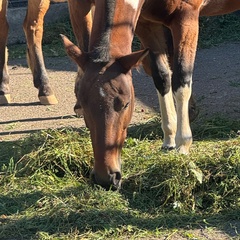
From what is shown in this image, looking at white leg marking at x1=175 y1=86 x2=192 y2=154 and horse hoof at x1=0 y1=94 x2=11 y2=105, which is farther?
horse hoof at x1=0 y1=94 x2=11 y2=105

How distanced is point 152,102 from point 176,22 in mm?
2103

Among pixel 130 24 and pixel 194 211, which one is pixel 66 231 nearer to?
pixel 194 211

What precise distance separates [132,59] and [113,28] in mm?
305

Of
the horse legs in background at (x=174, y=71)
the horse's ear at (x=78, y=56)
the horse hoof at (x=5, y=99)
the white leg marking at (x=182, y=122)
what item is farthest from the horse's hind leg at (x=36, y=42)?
the horse's ear at (x=78, y=56)

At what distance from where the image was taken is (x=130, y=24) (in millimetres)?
4863

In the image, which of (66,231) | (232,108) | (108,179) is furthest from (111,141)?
(232,108)

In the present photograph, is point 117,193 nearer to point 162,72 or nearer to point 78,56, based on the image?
point 78,56

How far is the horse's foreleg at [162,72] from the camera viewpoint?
5820 millimetres

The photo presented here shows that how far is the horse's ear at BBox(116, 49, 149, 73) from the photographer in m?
4.54

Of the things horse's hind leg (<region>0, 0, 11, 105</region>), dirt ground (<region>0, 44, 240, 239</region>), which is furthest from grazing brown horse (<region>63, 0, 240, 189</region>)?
horse's hind leg (<region>0, 0, 11, 105</region>)

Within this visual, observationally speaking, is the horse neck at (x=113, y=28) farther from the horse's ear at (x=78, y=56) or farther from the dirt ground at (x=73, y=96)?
the dirt ground at (x=73, y=96)

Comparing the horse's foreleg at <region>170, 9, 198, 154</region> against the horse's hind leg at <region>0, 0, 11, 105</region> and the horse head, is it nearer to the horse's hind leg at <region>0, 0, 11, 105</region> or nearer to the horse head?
the horse head

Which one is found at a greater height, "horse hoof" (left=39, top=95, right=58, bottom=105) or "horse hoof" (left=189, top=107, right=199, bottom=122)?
"horse hoof" (left=189, top=107, right=199, bottom=122)

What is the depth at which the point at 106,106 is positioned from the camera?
447 cm
